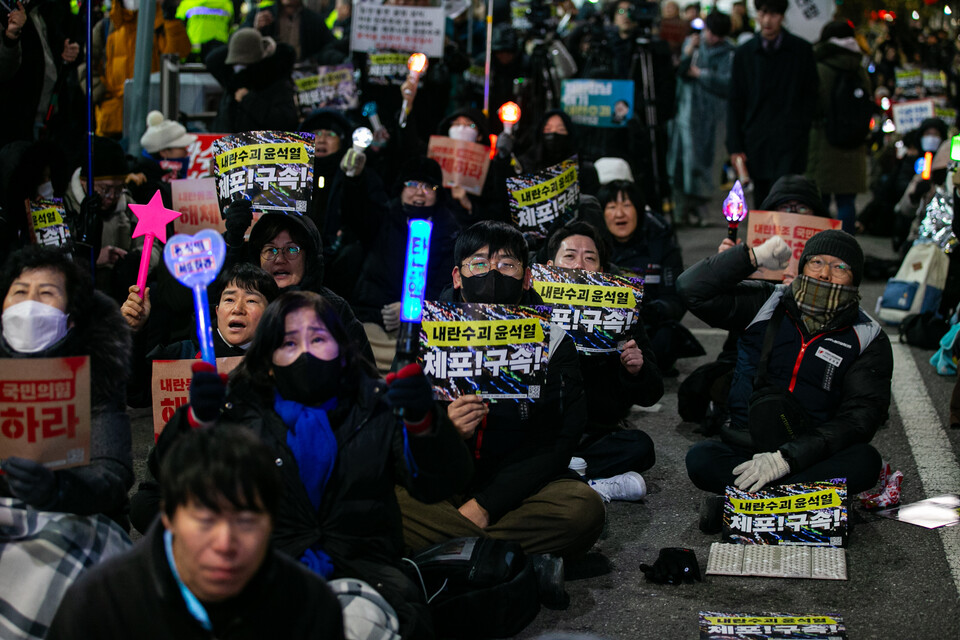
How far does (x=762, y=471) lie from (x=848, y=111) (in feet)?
20.5

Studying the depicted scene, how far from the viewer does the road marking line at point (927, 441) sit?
475 centimetres

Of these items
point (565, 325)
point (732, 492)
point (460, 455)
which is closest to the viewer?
point (460, 455)

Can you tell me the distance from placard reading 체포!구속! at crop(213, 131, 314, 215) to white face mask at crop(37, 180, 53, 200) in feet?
5.02

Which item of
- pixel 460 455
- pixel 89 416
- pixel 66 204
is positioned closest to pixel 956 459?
pixel 460 455

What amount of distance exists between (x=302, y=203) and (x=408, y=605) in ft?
8.78

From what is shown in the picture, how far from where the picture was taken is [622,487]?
5227 millimetres

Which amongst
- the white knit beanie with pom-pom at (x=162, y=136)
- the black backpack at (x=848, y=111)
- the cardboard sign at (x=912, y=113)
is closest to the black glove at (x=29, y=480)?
the white knit beanie with pom-pom at (x=162, y=136)

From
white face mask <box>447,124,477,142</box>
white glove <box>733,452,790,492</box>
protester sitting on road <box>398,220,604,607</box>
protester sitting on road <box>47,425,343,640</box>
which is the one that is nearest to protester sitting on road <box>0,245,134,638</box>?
protester sitting on road <box>47,425,343,640</box>

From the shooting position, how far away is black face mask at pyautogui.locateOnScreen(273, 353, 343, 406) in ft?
10.7

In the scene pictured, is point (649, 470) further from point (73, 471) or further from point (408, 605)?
point (73, 471)

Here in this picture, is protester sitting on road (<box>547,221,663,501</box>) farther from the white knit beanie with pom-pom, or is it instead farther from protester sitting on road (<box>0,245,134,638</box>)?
the white knit beanie with pom-pom

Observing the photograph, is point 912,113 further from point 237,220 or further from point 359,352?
point 359,352

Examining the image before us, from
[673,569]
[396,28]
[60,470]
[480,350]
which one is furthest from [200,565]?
[396,28]

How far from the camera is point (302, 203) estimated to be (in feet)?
17.9
